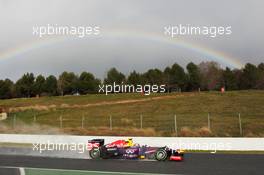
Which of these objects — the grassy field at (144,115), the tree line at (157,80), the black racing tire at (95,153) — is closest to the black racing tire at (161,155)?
the black racing tire at (95,153)

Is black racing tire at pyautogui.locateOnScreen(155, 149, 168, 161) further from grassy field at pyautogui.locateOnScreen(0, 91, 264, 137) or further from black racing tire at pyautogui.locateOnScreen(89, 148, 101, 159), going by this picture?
grassy field at pyautogui.locateOnScreen(0, 91, 264, 137)

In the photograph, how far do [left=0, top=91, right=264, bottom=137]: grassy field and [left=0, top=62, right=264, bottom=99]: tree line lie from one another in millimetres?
11456

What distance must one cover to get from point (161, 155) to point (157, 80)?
57222 millimetres

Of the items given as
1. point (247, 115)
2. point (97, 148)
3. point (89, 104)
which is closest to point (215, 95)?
point (247, 115)

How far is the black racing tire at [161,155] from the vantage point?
549 inches

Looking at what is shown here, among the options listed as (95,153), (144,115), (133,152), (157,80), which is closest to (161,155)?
(133,152)

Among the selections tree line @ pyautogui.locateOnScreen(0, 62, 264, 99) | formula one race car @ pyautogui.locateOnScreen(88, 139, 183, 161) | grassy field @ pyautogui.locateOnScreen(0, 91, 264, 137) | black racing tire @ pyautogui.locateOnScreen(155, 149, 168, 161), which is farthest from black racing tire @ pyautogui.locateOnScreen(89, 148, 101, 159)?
tree line @ pyautogui.locateOnScreen(0, 62, 264, 99)

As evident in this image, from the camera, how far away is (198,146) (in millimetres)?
19641

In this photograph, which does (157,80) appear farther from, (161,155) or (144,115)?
(161,155)

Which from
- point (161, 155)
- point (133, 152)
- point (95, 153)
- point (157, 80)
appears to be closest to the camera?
point (161, 155)

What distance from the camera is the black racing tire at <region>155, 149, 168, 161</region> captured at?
13945mm

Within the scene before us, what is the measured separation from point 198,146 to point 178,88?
5084cm

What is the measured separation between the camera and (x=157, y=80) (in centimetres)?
7094

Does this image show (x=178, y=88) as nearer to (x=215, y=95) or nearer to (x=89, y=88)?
(x=215, y=95)
